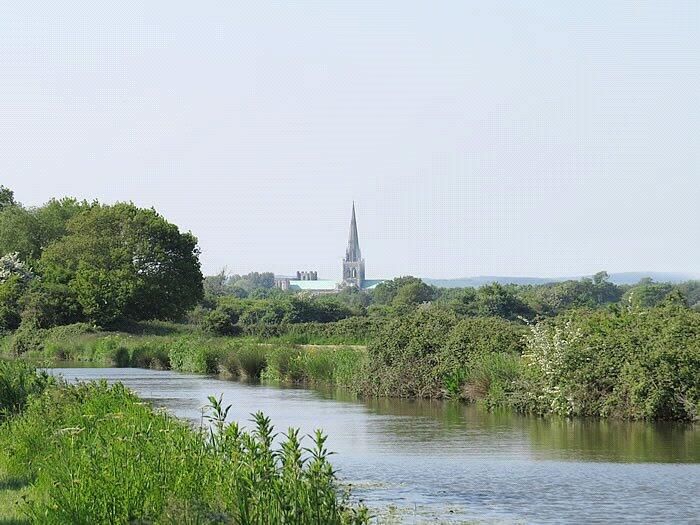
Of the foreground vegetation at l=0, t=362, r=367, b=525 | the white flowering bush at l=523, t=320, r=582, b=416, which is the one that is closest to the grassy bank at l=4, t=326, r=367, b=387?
the white flowering bush at l=523, t=320, r=582, b=416

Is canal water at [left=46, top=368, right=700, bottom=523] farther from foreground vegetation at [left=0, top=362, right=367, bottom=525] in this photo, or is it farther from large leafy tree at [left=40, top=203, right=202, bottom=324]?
large leafy tree at [left=40, top=203, right=202, bottom=324]

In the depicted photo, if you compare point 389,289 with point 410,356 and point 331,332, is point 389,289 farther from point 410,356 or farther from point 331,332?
point 410,356

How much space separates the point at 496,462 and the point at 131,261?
208ft

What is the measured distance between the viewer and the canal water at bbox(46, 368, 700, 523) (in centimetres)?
1567

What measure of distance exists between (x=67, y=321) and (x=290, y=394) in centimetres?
4359

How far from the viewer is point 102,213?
82875 mm

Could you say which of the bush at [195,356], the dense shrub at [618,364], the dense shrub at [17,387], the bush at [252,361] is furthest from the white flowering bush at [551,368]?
the bush at [195,356]

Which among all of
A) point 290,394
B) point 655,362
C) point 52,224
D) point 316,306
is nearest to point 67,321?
point 52,224

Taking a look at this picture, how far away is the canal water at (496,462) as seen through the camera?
15672 mm

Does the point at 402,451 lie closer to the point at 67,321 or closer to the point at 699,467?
the point at 699,467

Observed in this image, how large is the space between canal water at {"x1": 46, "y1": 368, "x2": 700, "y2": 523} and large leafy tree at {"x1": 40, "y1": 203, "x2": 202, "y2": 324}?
153 feet

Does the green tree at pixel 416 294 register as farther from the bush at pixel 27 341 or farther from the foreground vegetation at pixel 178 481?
the foreground vegetation at pixel 178 481

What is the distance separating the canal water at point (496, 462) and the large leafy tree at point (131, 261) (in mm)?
46582

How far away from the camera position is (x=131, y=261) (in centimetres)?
8119
